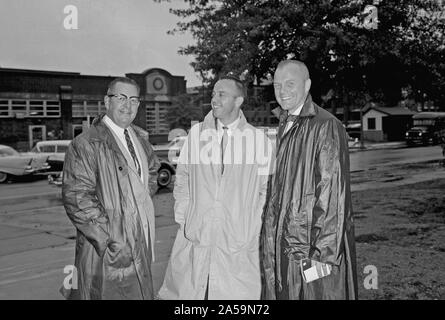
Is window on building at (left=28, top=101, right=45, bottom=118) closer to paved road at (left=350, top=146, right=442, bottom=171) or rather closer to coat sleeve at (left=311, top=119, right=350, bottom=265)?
paved road at (left=350, top=146, right=442, bottom=171)

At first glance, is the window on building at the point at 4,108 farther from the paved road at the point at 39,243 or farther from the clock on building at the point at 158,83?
the paved road at the point at 39,243

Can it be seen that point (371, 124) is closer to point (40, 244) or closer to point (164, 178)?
point (164, 178)

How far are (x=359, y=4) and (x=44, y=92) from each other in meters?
25.3

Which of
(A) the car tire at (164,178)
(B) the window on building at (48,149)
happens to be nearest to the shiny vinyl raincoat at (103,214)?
(A) the car tire at (164,178)

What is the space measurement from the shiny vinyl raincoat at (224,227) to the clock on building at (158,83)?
1839 cm

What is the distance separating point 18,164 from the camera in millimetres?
16891

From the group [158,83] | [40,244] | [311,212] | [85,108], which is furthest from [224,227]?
[85,108]

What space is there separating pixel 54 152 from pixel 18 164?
155 centimetres

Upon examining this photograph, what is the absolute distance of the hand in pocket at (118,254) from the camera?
120 inches

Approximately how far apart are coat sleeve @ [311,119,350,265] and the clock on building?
1903cm

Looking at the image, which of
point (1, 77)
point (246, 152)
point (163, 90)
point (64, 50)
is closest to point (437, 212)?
point (246, 152)

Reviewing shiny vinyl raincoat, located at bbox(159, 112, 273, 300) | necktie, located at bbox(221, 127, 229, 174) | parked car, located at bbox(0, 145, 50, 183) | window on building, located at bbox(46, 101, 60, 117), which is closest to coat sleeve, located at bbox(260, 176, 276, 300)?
shiny vinyl raincoat, located at bbox(159, 112, 273, 300)

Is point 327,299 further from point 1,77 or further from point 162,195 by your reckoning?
point 1,77

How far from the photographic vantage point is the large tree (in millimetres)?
9336
